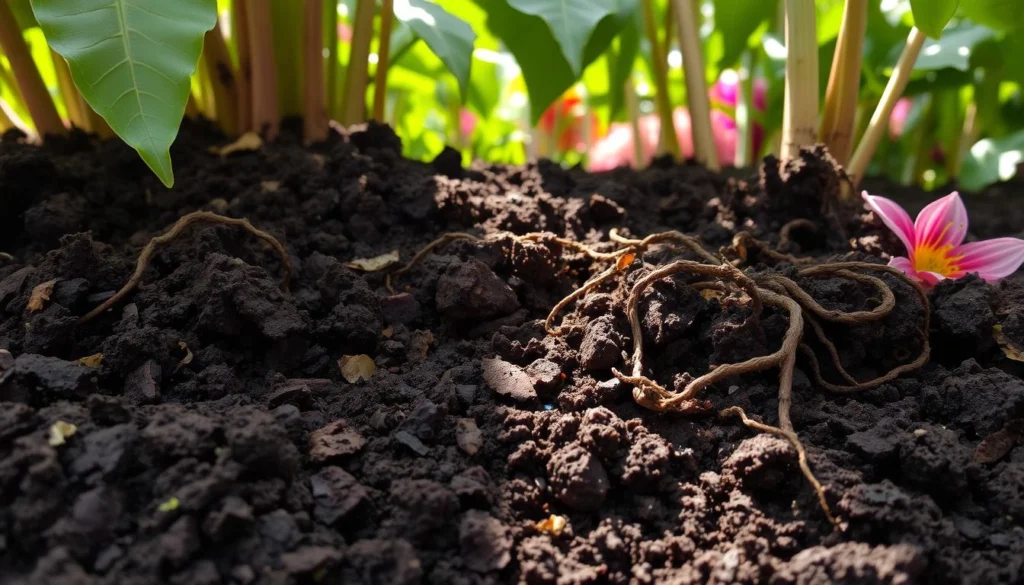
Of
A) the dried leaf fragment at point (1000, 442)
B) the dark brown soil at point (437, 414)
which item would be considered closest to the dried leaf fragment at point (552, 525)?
the dark brown soil at point (437, 414)

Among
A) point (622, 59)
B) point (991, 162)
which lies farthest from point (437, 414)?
point (991, 162)

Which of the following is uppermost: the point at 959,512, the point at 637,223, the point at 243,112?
the point at 243,112

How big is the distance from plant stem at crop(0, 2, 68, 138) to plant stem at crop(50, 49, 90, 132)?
7 cm

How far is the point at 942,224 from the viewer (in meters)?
0.98

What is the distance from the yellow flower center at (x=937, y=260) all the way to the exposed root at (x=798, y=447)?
43 cm

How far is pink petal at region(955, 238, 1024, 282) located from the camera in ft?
3.08

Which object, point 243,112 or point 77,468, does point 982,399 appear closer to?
point 77,468

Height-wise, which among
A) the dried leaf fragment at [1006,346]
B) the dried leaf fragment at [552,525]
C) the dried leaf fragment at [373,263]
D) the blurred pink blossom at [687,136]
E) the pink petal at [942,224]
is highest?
the blurred pink blossom at [687,136]

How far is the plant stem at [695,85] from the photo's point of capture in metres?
1.29

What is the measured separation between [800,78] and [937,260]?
1.10 ft

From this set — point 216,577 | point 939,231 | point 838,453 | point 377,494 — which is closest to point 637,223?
point 939,231

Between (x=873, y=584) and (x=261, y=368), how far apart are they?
612 millimetres

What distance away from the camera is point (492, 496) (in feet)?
2.07

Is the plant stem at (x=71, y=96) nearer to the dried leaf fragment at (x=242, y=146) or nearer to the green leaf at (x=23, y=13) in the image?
the green leaf at (x=23, y=13)
